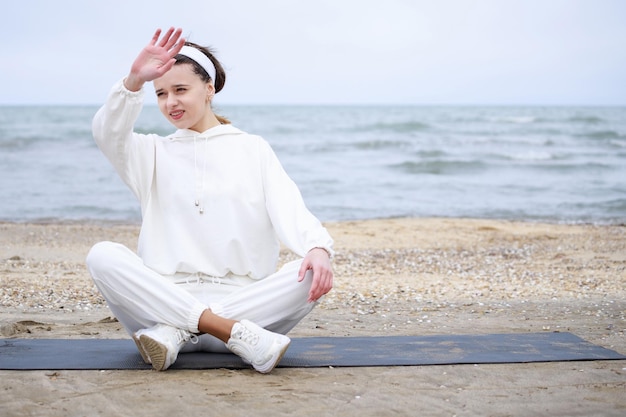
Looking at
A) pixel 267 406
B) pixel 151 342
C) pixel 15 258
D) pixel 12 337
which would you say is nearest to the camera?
pixel 267 406

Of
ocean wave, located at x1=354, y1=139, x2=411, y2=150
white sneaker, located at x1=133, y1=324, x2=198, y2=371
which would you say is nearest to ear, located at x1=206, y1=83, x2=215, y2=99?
white sneaker, located at x1=133, y1=324, x2=198, y2=371

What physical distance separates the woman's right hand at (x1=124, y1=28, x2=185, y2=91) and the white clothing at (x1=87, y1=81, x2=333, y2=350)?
7cm

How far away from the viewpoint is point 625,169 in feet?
66.4

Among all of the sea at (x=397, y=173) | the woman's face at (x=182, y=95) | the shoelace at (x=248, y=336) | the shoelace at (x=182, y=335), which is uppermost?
the woman's face at (x=182, y=95)

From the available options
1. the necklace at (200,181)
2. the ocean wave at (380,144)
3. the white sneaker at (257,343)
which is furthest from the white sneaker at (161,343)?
the ocean wave at (380,144)

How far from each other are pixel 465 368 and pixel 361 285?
283cm

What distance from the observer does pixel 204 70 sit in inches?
149

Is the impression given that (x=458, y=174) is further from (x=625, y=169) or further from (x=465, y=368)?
(x=465, y=368)

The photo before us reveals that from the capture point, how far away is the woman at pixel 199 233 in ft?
11.4

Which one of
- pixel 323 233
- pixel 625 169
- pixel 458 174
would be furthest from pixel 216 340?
pixel 625 169

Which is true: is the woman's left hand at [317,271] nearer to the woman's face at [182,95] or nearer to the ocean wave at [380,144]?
the woman's face at [182,95]

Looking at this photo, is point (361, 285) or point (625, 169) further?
point (625, 169)

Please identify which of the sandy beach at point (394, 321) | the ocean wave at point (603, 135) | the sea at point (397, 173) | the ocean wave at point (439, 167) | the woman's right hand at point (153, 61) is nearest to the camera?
the sandy beach at point (394, 321)

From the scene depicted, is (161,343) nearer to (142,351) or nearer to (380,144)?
(142,351)
